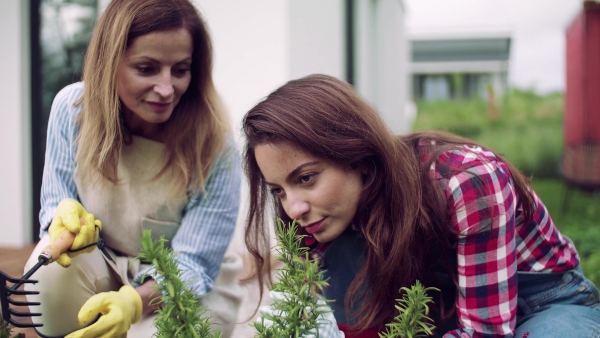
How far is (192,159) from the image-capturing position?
190 centimetres

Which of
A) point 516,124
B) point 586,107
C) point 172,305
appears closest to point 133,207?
point 172,305

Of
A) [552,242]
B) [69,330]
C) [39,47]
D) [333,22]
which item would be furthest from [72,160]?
[333,22]

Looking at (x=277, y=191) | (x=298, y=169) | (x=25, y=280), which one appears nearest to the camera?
(x=25, y=280)

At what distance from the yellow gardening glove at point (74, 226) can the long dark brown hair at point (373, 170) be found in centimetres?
41

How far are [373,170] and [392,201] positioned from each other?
83mm

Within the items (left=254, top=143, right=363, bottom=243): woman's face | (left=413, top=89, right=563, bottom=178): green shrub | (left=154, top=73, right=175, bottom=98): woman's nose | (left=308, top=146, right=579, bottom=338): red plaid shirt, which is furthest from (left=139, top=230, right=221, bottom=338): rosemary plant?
(left=413, top=89, right=563, bottom=178): green shrub

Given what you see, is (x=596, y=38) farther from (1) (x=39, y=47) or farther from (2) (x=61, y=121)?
(2) (x=61, y=121)

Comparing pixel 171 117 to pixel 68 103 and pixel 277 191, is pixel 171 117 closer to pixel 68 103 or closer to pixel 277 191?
pixel 68 103

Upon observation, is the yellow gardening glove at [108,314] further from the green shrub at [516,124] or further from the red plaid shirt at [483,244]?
the green shrub at [516,124]

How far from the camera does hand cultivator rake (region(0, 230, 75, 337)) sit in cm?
117

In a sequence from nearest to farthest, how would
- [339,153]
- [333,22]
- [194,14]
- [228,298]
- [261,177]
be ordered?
[339,153] → [261,177] → [194,14] → [228,298] → [333,22]

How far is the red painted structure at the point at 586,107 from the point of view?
19.8 ft

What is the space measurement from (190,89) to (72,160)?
1.29 feet

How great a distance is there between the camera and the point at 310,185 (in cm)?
141
